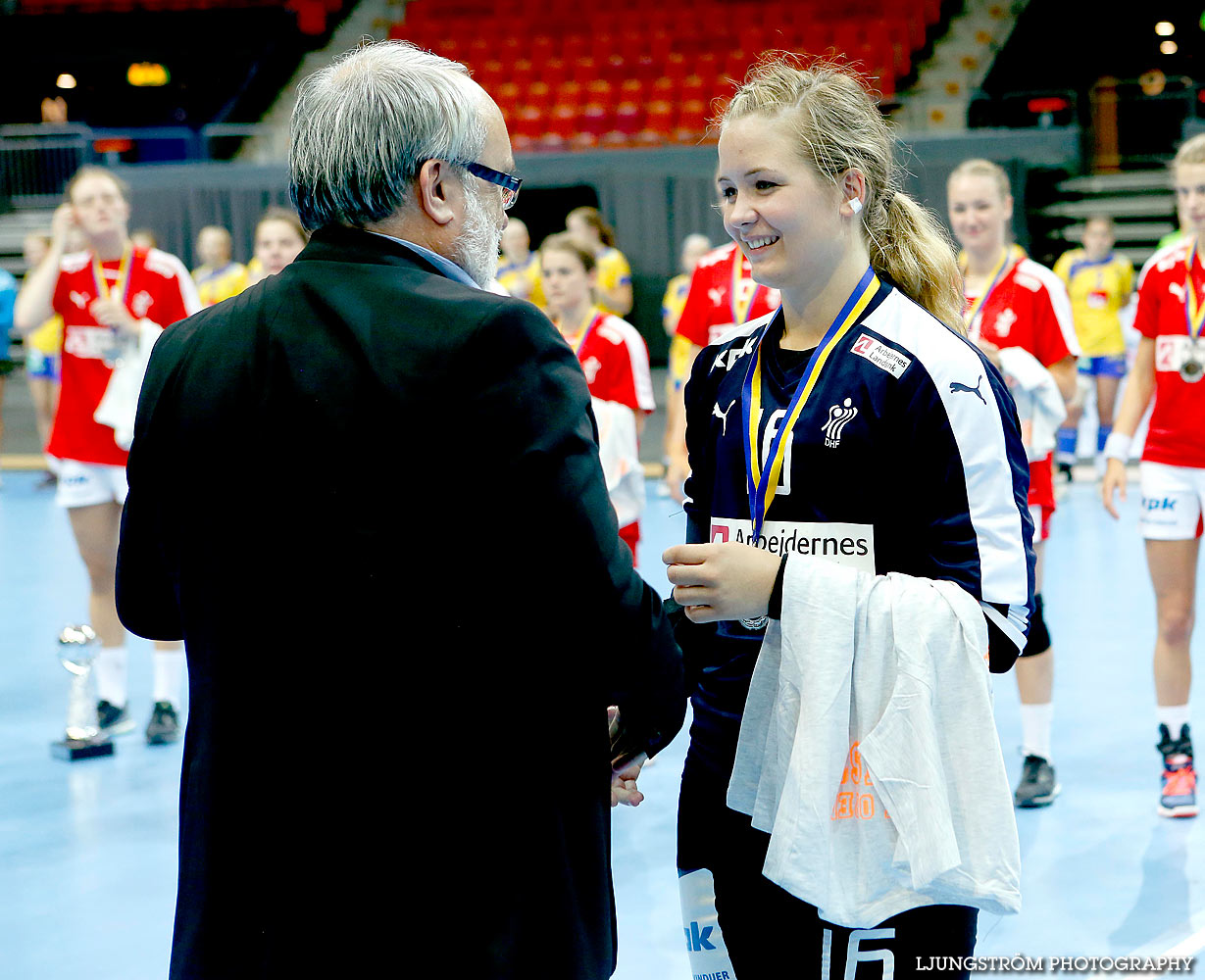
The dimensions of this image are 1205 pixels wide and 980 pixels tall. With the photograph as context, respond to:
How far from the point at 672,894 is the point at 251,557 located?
8.04ft

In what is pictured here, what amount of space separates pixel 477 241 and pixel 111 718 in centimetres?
408

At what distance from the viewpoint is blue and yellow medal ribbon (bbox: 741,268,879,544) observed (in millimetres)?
1792

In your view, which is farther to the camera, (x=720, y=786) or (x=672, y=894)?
(x=672, y=894)

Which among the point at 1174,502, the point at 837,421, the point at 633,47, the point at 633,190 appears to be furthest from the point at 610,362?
the point at 633,47

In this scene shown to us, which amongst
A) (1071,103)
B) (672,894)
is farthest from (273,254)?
(1071,103)

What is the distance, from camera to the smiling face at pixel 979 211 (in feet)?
13.6

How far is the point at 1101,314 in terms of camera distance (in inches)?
409

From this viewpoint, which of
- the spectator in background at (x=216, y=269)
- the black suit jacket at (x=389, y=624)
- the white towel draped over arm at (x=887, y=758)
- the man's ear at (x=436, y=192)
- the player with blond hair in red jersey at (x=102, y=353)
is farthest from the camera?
the spectator in background at (x=216, y=269)

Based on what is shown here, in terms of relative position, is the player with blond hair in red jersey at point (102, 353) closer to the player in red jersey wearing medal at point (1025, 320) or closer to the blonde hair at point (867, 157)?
the player in red jersey wearing medal at point (1025, 320)

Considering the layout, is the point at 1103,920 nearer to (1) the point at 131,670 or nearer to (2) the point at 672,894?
(2) the point at 672,894

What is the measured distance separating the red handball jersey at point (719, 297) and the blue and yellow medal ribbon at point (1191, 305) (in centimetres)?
166

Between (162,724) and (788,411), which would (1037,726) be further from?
(162,724)

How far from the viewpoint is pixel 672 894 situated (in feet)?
11.6

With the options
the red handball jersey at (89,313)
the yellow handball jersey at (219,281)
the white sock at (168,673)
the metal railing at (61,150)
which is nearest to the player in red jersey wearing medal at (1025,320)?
the red handball jersey at (89,313)
